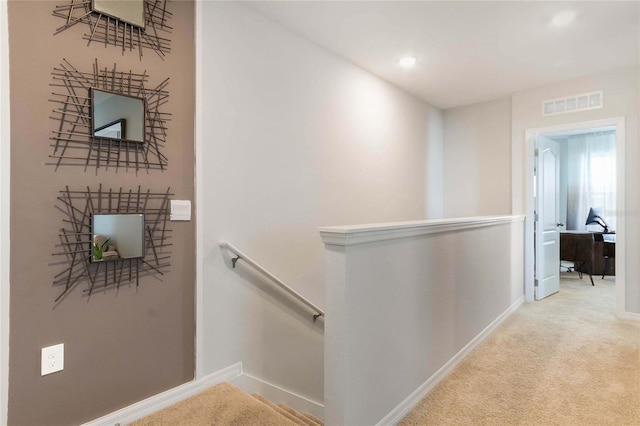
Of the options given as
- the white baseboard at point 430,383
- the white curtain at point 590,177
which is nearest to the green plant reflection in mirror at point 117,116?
the white baseboard at point 430,383

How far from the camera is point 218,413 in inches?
74.4

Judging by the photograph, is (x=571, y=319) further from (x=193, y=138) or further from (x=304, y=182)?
(x=193, y=138)

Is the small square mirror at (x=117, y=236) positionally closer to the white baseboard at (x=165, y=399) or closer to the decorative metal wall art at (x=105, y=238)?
the decorative metal wall art at (x=105, y=238)

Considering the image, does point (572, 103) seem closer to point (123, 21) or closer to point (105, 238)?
point (123, 21)

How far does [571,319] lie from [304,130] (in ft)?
10.9

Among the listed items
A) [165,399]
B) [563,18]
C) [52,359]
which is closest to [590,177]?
[563,18]

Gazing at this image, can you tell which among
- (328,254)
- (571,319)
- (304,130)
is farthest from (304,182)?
(571,319)

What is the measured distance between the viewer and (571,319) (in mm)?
3455

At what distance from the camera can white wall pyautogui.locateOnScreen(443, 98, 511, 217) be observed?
4438 millimetres

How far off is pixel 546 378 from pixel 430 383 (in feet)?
2.80

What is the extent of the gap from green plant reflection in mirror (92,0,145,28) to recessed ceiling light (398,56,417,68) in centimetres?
236

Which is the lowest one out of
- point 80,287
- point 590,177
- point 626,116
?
point 80,287

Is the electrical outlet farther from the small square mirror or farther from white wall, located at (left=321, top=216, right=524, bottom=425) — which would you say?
white wall, located at (left=321, top=216, right=524, bottom=425)

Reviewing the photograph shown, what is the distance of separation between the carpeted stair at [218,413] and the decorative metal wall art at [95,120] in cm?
141
